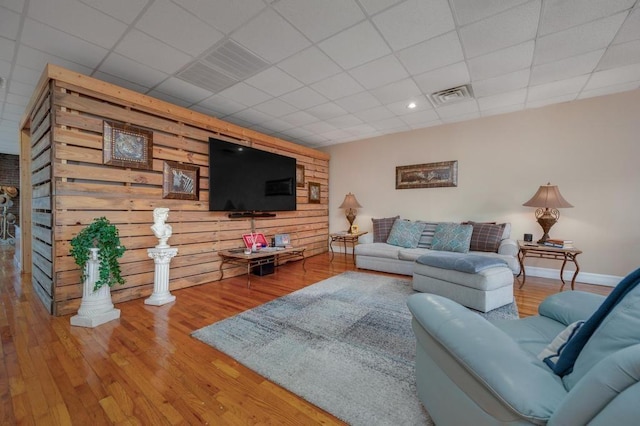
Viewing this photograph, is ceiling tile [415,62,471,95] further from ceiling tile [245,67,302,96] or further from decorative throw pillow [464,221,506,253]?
decorative throw pillow [464,221,506,253]

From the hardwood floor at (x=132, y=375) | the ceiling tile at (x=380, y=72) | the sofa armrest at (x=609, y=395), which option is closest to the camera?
the sofa armrest at (x=609, y=395)

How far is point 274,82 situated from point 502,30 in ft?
7.73

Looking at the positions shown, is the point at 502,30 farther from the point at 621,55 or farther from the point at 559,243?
the point at 559,243

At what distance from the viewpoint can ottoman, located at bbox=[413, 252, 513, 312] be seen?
2.65 meters

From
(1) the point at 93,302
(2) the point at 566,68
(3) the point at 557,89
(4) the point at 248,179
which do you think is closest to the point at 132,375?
(1) the point at 93,302

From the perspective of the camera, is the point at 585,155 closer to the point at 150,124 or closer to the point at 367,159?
the point at 367,159

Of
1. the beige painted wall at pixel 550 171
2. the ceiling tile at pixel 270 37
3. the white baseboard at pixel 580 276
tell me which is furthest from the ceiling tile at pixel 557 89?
the ceiling tile at pixel 270 37

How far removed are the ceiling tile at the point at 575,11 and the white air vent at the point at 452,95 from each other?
1120 millimetres

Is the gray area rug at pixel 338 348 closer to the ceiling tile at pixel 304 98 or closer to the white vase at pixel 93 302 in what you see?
the white vase at pixel 93 302

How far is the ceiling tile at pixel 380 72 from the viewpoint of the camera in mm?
2764

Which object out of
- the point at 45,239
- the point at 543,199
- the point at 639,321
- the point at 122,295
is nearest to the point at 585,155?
the point at 543,199

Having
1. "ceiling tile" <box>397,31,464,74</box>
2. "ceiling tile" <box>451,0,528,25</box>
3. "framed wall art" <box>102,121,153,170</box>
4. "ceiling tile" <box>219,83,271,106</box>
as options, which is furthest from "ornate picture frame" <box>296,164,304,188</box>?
"ceiling tile" <box>451,0,528,25</box>

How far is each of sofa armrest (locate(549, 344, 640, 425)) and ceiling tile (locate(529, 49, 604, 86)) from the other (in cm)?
340

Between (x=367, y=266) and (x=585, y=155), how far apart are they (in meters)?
3.56
